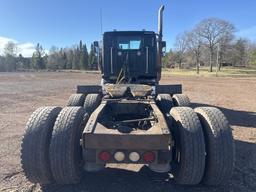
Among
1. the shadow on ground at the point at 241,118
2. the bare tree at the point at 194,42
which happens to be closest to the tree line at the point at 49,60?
the bare tree at the point at 194,42

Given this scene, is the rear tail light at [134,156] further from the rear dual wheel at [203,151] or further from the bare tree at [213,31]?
the bare tree at [213,31]

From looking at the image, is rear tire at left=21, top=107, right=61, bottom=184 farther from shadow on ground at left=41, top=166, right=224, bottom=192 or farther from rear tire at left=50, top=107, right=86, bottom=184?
shadow on ground at left=41, top=166, right=224, bottom=192

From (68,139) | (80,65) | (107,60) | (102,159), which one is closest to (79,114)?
(68,139)

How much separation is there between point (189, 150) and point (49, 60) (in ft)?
325

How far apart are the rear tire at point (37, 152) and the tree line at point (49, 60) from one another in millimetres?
82470

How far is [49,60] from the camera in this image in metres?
99.1

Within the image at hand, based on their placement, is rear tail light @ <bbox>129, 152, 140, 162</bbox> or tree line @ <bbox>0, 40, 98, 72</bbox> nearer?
rear tail light @ <bbox>129, 152, 140, 162</bbox>

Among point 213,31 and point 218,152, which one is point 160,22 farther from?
point 213,31

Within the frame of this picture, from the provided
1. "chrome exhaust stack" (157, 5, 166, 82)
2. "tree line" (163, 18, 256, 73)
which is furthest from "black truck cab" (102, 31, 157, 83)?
"tree line" (163, 18, 256, 73)

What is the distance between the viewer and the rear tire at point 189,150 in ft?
14.2

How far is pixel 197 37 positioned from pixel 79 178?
70576 millimetres

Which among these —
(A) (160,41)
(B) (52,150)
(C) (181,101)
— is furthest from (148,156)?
(A) (160,41)

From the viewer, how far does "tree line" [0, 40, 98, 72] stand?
89438 mm

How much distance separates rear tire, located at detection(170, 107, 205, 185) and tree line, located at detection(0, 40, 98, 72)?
271 feet
